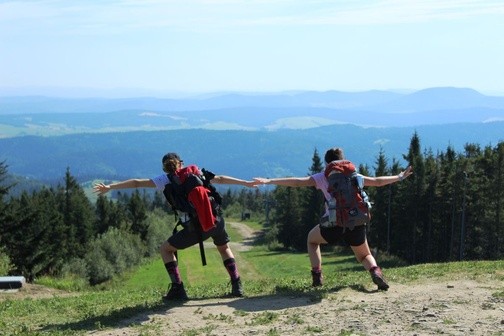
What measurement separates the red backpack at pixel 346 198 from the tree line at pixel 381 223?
43.4 m

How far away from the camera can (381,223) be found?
91500mm

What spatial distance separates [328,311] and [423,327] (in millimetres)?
1732

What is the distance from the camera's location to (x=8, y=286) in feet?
74.9

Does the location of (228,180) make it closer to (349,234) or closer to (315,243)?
(315,243)

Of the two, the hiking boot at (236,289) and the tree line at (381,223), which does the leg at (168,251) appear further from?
the tree line at (381,223)

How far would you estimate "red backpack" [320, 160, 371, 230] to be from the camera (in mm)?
11852

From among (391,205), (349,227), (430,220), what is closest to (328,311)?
(349,227)

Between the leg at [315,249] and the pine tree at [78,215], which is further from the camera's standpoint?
the pine tree at [78,215]

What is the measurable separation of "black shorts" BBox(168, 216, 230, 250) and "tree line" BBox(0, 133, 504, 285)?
4189 centimetres

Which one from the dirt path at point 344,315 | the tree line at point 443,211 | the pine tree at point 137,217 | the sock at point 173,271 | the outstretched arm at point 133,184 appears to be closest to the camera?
the dirt path at point 344,315

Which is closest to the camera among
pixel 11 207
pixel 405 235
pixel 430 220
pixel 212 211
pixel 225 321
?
pixel 225 321

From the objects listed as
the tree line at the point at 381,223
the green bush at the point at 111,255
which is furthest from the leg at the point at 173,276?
the green bush at the point at 111,255

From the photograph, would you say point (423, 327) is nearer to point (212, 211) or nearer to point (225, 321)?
point (225, 321)

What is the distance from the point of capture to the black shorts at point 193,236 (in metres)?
12.0
